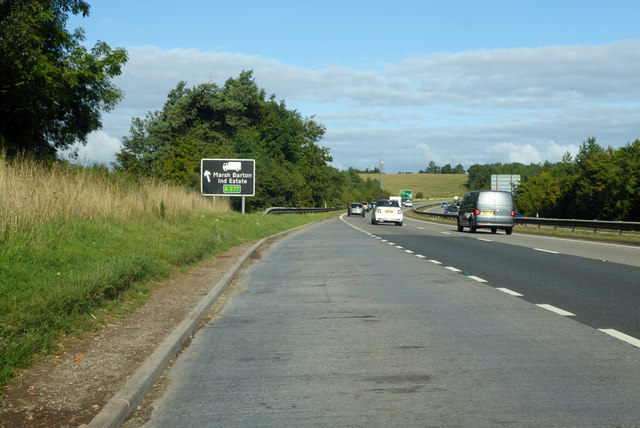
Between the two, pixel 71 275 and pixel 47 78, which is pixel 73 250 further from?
pixel 47 78

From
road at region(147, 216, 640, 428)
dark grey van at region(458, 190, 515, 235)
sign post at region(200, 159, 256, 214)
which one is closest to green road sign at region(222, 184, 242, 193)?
sign post at region(200, 159, 256, 214)

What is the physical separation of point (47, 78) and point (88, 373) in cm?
2179

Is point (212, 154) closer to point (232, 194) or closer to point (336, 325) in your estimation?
point (232, 194)

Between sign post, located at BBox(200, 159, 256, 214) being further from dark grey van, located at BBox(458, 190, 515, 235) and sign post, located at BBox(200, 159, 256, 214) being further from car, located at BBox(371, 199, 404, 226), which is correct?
dark grey van, located at BBox(458, 190, 515, 235)

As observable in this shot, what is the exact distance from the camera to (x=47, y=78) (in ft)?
82.0

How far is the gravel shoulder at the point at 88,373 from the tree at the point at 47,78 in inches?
702

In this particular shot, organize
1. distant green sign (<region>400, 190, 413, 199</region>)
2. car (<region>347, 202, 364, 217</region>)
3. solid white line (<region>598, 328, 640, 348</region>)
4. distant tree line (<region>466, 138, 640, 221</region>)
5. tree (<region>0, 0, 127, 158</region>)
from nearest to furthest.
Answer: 1. solid white line (<region>598, 328, 640, 348</region>)
2. tree (<region>0, 0, 127, 158</region>)
3. distant tree line (<region>466, 138, 640, 221</region>)
4. car (<region>347, 202, 364, 217</region>)
5. distant green sign (<region>400, 190, 413, 199</region>)

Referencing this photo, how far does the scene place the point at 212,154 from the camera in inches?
2734

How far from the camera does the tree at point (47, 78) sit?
77.6ft

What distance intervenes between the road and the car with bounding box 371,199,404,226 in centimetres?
3600

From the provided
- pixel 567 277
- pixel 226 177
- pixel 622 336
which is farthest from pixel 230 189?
pixel 622 336

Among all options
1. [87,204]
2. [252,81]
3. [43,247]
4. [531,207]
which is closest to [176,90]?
[252,81]

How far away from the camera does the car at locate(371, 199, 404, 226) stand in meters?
47.4

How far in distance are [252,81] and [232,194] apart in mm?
56905
